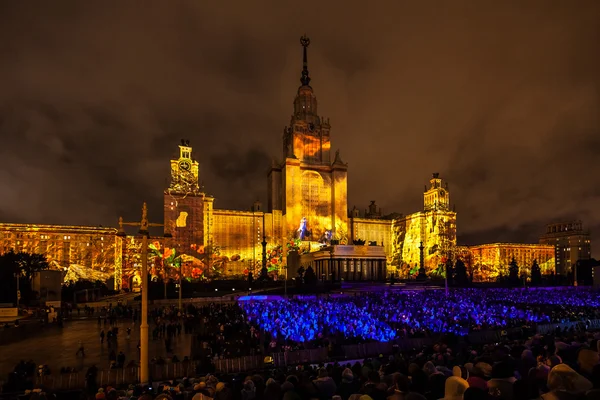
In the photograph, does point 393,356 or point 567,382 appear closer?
point 567,382

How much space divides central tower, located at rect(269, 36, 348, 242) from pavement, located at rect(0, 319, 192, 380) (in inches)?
2798

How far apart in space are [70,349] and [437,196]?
335 feet

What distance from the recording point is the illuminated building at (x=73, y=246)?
85438 mm

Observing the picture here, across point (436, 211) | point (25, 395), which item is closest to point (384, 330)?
point (25, 395)

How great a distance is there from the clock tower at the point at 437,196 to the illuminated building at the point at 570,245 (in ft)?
151

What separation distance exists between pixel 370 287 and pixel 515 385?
5935 cm

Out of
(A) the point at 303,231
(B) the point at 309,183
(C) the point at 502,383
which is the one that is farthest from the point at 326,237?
(C) the point at 502,383

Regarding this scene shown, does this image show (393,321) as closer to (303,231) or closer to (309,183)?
(303,231)

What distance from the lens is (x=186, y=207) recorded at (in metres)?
93.4

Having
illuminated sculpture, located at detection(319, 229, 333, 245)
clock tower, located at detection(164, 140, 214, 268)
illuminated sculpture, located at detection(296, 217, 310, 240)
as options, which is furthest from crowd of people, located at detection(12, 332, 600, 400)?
illuminated sculpture, located at detection(319, 229, 333, 245)

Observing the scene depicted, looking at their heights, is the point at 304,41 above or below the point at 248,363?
above

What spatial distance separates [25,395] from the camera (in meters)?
12.0

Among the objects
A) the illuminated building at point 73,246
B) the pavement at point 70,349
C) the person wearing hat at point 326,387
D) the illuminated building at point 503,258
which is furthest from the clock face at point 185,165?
the person wearing hat at point 326,387

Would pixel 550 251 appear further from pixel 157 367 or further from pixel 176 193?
pixel 157 367
